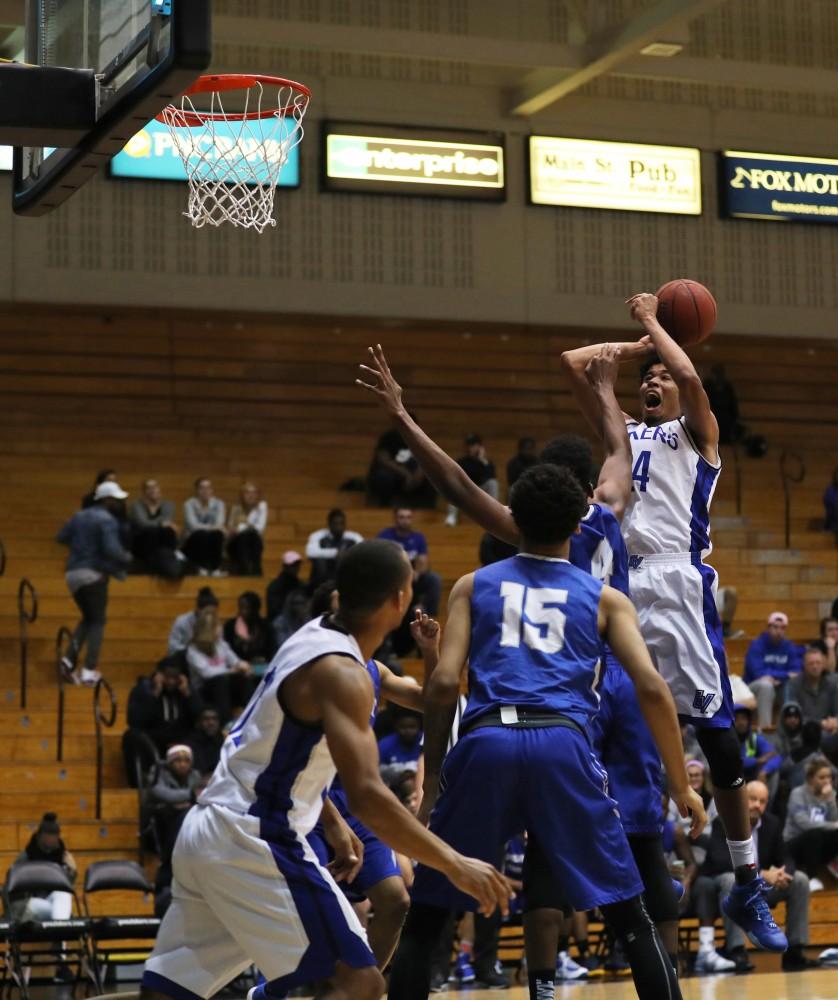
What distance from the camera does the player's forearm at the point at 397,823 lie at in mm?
4770

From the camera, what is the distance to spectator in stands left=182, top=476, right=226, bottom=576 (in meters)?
19.2

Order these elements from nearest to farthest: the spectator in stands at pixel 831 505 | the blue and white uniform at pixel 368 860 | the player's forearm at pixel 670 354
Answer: the player's forearm at pixel 670 354 → the blue and white uniform at pixel 368 860 → the spectator in stands at pixel 831 505

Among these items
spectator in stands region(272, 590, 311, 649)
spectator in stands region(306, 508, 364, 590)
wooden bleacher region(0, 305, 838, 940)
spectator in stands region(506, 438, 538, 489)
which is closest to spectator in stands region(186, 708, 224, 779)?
spectator in stands region(272, 590, 311, 649)

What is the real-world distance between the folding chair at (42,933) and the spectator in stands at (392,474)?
8170mm

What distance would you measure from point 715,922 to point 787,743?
8.76 ft

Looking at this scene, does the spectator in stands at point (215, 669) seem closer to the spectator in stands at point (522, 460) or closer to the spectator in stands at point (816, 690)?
the spectator in stands at point (522, 460)

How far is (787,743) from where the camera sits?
54.7 ft

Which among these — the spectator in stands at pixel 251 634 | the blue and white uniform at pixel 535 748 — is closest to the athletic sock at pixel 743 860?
the blue and white uniform at pixel 535 748

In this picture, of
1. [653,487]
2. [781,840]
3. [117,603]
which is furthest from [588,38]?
[653,487]

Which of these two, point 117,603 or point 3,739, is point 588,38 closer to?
point 117,603

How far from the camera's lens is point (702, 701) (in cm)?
709

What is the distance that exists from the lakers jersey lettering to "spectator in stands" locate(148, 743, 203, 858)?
7.63 m

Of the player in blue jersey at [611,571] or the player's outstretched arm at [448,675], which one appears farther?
the player in blue jersey at [611,571]

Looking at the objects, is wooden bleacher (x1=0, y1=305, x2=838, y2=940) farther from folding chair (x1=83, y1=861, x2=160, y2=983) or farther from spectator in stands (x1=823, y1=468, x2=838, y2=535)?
folding chair (x1=83, y1=861, x2=160, y2=983)
